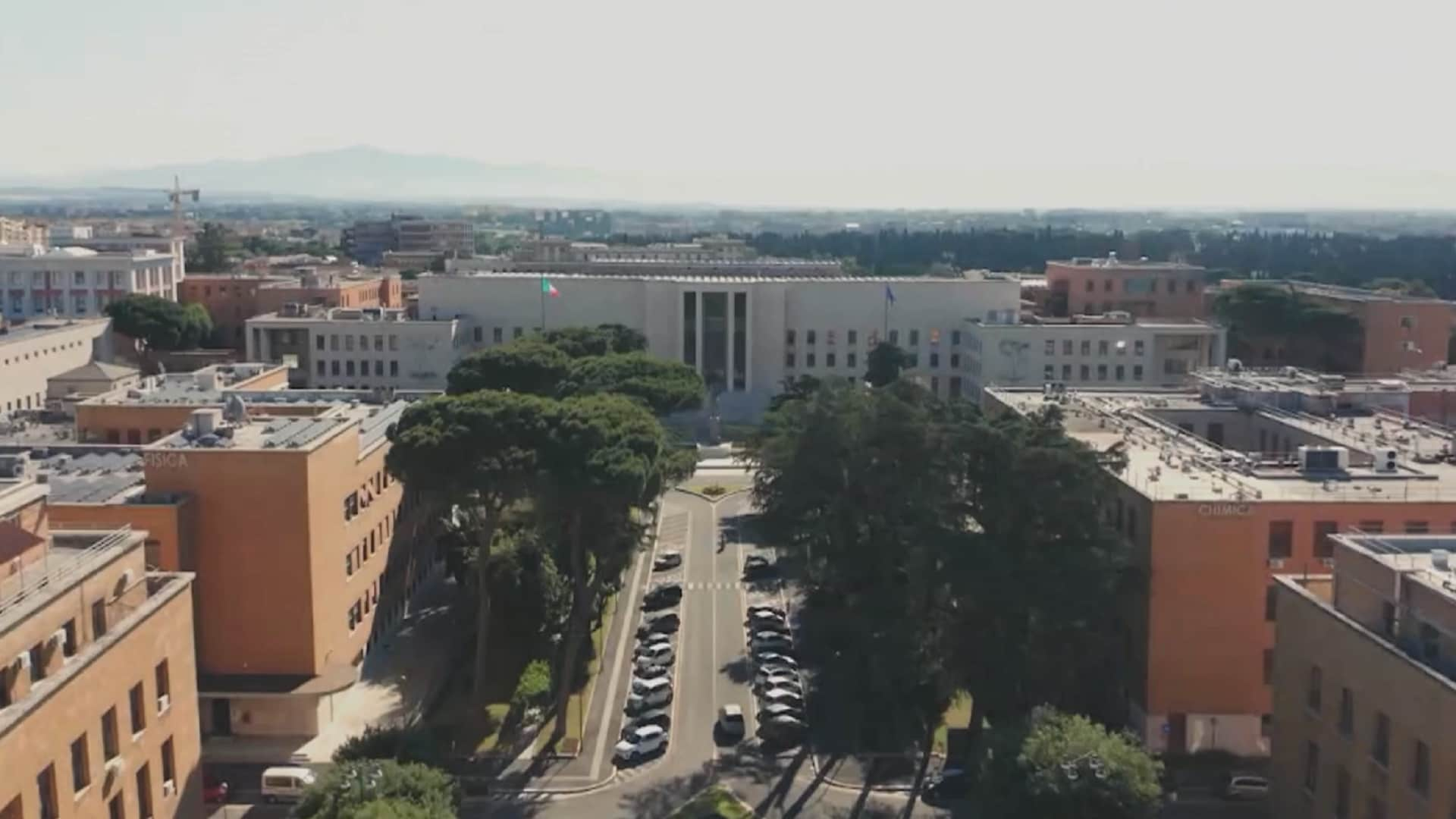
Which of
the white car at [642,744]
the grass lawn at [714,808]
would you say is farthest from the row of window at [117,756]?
the white car at [642,744]

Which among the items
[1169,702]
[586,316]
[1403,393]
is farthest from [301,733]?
[586,316]

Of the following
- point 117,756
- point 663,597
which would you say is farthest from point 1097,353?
point 117,756

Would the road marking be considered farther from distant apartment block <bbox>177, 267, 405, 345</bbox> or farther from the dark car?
distant apartment block <bbox>177, 267, 405, 345</bbox>

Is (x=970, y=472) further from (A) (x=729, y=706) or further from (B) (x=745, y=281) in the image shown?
(B) (x=745, y=281)

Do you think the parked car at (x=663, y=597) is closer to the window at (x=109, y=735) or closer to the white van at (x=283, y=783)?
the white van at (x=283, y=783)

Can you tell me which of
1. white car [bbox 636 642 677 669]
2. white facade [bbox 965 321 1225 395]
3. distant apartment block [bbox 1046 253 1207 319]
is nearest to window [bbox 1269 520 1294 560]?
white car [bbox 636 642 677 669]

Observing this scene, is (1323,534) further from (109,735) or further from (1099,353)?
(1099,353)
